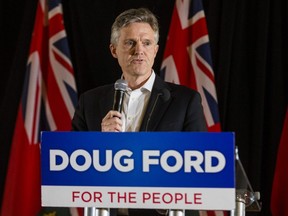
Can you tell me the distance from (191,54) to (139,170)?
2.67 meters

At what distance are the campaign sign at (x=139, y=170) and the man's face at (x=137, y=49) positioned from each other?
934mm

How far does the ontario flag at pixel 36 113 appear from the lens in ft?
13.5

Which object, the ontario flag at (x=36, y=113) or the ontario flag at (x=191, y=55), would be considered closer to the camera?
the ontario flag at (x=191, y=55)

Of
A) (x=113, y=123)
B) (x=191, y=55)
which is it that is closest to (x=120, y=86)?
(x=113, y=123)

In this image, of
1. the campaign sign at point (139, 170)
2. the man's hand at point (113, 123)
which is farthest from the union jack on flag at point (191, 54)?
the campaign sign at point (139, 170)

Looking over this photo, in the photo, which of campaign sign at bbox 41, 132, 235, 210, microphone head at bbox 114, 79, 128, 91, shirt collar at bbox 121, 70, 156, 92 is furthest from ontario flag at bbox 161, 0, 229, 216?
campaign sign at bbox 41, 132, 235, 210

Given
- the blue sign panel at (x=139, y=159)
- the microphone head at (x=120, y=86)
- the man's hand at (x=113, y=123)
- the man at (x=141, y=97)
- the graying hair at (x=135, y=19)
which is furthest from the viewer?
the graying hair at (x=135, y=19)

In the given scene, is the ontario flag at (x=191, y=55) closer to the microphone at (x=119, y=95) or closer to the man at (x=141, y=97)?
the man at (x=141, y=97)

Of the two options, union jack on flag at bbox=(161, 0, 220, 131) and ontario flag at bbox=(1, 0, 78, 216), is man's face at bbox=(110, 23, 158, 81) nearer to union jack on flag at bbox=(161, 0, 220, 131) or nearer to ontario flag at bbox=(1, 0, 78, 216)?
union jack on flag at bbox=(161, 0, 220, 131)

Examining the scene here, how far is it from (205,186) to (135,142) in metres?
0.19

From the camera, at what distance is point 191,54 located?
4.09m
